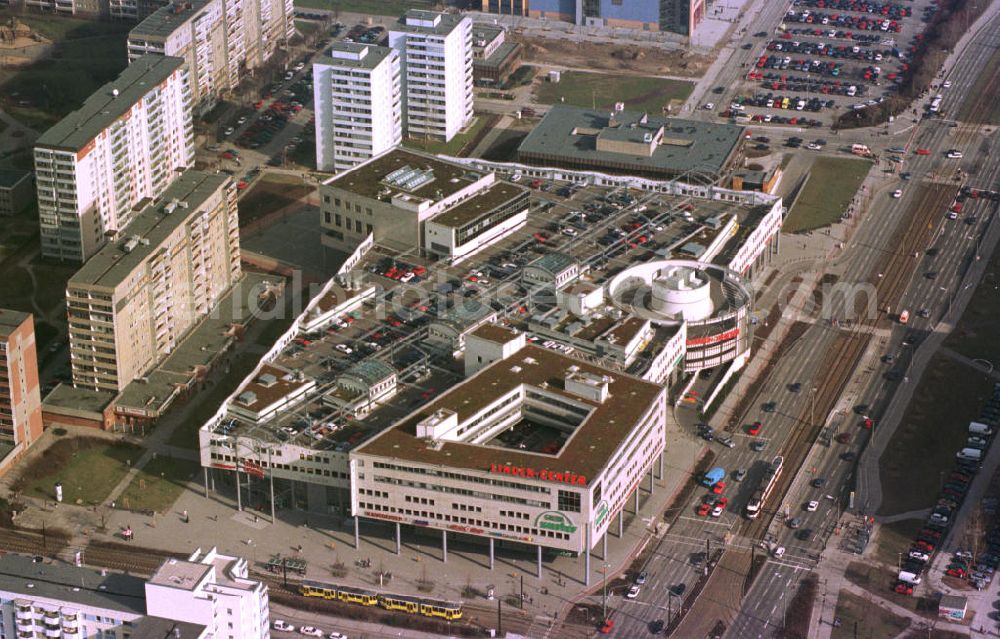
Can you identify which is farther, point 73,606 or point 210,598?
point 73,606

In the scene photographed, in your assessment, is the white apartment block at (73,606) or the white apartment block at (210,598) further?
the white apartment block at (73,606)

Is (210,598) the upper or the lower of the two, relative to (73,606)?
upper

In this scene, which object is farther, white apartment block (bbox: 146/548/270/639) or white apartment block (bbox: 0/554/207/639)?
white apartment block (bbox: 0/554/207/639)

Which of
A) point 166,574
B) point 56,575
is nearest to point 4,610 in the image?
point 56,575

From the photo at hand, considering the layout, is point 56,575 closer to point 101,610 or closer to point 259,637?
point 101,610
